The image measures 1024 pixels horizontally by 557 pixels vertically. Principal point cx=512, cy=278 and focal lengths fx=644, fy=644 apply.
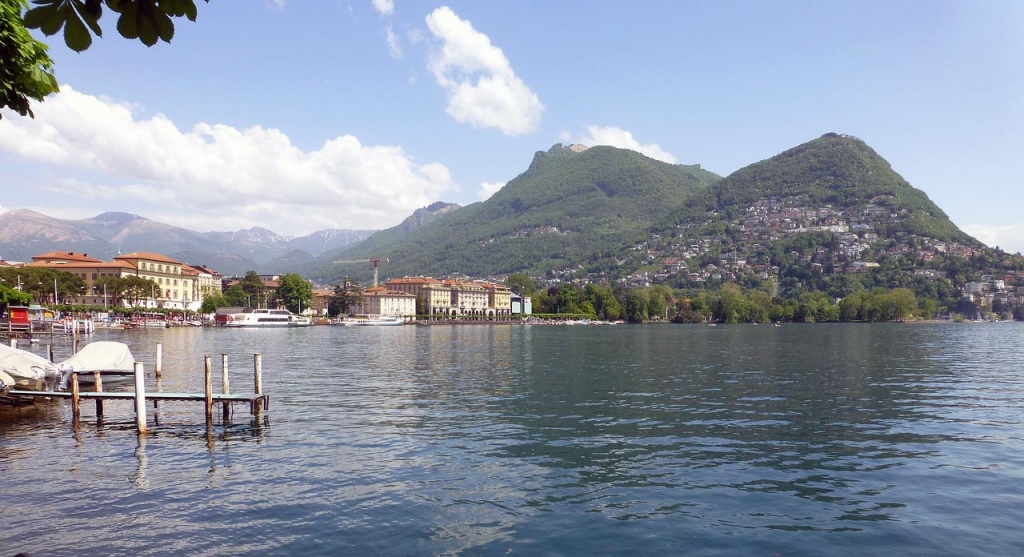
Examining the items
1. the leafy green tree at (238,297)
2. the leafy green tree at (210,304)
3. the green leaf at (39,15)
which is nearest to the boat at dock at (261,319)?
the leafy green tree at (210,304)

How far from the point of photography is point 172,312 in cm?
15000

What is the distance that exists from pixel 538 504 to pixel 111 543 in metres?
9.27

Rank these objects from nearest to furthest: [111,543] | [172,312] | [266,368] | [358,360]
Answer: [111,543], [266,368], [358,360], [172,312]

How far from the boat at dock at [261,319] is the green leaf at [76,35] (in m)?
156

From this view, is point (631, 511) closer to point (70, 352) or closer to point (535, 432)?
point (535, 432)

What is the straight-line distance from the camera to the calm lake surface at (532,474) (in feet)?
44.7

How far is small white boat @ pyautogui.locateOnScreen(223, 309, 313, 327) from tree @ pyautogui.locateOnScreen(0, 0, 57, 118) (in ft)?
491

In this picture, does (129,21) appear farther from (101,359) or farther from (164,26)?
(101,359)

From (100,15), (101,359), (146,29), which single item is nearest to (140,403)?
(101,359)

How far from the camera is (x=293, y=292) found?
18350 centimetres

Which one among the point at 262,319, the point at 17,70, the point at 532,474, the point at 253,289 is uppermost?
the point at 253,289

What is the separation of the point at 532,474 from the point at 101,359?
31.7 metres

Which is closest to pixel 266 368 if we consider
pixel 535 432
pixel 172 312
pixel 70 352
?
pixel 70 352

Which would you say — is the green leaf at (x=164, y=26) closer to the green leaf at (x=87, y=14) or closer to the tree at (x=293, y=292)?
the green leaf at (x=87, y=14)
